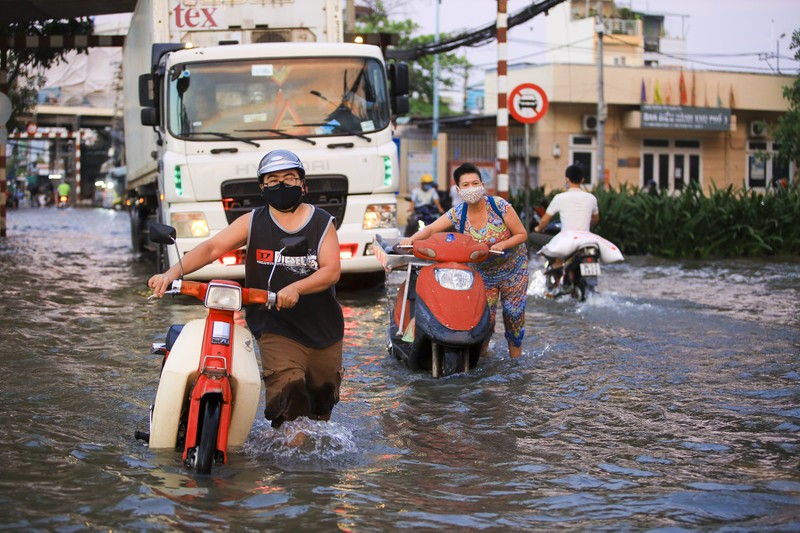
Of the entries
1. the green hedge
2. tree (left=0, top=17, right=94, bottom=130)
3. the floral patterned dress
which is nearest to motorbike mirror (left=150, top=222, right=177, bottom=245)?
the floral patterned dress

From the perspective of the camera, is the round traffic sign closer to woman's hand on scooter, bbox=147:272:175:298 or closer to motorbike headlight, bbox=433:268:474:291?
motorbike headlight, bbox=433:268:474:291

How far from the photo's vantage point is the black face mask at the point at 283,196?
557 cm

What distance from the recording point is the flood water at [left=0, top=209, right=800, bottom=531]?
4.83 meters

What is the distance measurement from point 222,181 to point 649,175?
105 ft

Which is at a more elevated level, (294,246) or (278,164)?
(278,164)

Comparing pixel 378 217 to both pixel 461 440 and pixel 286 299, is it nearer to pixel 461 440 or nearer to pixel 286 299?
pixel 461 440

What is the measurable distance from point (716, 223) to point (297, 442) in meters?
16.8

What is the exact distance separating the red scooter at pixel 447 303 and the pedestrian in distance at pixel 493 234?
32cm

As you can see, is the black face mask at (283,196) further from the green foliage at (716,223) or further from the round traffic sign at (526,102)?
the green foliage at (716,223)

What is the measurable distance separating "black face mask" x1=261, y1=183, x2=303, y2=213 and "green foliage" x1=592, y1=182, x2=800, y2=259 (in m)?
16.5

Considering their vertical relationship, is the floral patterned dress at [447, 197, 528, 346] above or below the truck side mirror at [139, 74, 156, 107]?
below

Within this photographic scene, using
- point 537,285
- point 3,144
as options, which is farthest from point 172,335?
point 3,144

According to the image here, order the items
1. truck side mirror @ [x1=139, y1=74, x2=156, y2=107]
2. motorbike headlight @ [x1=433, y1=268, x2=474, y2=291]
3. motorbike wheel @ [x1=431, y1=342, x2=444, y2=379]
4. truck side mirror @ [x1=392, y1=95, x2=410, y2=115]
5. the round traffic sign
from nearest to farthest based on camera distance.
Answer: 1. motorbike headlight @ [x1=433, y1=268, x2=474, y2=291]
2. motorbike wheel @ [x1=431, y1=342, x2=444, y2=379]
3. truck side mirror @ [x1=139, y1=74, x2=156, y2=107]
4. truck side mirror @ [x1=392, y1=95, x2=410, y2=115]
5. the round traffic sign

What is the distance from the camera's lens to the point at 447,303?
313 inches
